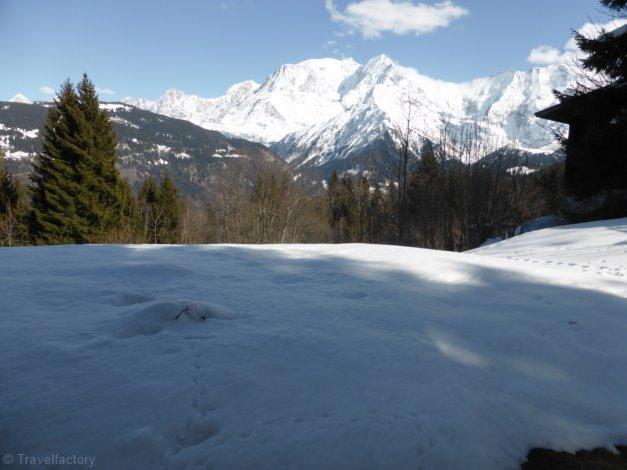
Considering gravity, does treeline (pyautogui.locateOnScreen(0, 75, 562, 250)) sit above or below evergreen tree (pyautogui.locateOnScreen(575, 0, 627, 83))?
below

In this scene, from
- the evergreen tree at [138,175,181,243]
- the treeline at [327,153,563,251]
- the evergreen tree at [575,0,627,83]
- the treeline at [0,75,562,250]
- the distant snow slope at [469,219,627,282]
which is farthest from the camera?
the evergreen tree at [138,175,181,243]

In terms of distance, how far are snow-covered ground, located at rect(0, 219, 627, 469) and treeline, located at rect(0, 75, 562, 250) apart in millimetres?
12519

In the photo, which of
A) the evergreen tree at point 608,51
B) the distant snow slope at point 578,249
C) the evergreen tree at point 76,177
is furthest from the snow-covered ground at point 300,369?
the evergreen tree at point 76,177

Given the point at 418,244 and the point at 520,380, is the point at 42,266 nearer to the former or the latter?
the point at 520,380

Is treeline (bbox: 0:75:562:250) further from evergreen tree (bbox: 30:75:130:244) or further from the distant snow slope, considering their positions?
the distant snow slope

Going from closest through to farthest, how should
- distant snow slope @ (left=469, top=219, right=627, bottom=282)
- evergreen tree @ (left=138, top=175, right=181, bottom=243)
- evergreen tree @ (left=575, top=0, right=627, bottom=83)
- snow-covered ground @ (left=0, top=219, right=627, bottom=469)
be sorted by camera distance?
snow-covered ground @ (left=0, top=219, right=627, bottom=469), distant snow slope @ (left=469, top=219, right=627, bottom=282), evergreen tree @ (left=575, top=0, right=627, bottom=83), evergreen tree @ (left=138, top=175, right=181, bottom=243)

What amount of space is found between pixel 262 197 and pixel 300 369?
21.0m

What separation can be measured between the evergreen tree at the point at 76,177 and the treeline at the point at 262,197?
45 mm

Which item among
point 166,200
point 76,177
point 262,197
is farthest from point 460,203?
point 166,200

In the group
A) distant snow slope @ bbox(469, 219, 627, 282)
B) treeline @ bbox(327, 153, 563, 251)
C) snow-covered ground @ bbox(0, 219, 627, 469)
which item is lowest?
snow-covered ground @ bbox(0, 219, 627, 469)

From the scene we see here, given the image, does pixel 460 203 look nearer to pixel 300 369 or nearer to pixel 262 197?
pixel 262 197

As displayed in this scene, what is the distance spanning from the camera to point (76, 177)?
58.3 ft

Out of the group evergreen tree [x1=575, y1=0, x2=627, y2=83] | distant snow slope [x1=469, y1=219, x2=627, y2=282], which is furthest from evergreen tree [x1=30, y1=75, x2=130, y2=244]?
evergreen tree [x1=575, y1=0, x2=627, y2=83]

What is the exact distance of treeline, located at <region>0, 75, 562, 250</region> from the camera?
1545cm
